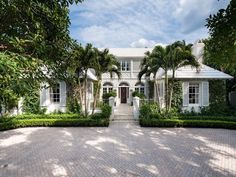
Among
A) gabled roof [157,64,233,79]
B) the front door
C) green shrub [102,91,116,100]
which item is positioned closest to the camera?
gabled roof [157,64,233,79]

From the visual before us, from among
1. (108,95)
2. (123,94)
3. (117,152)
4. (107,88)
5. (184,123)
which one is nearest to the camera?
(117,152)

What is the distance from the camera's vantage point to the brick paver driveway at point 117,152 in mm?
7940

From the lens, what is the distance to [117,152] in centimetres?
1013

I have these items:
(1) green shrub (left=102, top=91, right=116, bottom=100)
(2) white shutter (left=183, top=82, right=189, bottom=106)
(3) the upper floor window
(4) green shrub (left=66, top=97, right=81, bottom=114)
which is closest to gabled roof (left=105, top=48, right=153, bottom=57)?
(3) the upper floor window

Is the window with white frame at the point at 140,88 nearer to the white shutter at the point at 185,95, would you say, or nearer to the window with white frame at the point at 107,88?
the window with white frame at the point at 107,88

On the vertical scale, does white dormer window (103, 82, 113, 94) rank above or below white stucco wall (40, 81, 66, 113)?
above

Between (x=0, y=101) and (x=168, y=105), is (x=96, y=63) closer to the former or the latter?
(x=168, y=105)

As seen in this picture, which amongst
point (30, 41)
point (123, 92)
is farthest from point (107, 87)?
point (30, 41)

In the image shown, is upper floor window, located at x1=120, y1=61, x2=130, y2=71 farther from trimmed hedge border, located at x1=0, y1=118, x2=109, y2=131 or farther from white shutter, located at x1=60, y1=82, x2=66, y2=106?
trimmed hedge border, located at x1=0, y1=118, x2=109, y2=131

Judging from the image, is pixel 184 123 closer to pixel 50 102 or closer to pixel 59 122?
pixel 59 122

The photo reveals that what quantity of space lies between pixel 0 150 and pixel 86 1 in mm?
7576

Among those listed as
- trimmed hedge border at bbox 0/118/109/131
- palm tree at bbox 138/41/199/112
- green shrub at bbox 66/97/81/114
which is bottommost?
trimmed hedge border at bbox 0/118/109/131

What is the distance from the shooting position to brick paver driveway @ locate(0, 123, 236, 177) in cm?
794

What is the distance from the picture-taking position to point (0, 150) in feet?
34.7
